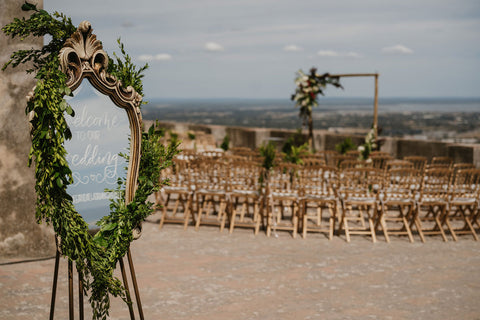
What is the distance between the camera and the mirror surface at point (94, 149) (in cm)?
359

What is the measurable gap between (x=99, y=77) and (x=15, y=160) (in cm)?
334

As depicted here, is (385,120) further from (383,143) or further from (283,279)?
(283,279)

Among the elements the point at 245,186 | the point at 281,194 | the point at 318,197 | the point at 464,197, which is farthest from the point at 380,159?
the point at 245,186

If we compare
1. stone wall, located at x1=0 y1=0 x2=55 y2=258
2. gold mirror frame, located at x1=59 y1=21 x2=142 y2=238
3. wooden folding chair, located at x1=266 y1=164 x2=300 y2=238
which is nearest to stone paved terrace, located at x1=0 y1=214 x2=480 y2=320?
wooden folding chair, located at x1=266 y1=164 x2=300 y2=238

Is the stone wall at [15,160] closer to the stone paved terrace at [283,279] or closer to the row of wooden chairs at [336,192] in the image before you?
the stone paved terrace at [283,279]

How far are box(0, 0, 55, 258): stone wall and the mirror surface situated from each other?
9.73ft

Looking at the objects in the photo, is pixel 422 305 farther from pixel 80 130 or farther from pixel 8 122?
pixel 8 122

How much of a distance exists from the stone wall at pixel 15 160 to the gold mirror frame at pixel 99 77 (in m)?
3.06

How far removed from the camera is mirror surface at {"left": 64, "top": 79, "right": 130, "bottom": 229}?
3.59 metres

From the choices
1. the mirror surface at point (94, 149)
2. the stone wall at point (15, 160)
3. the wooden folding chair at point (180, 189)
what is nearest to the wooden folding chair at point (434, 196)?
the wooden folding chair at point (180, 189)

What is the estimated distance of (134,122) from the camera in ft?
12.6

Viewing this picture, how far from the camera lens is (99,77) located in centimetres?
354

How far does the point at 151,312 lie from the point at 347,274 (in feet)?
7.71

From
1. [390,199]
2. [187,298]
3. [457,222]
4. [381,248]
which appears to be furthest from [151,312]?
[457,222]
